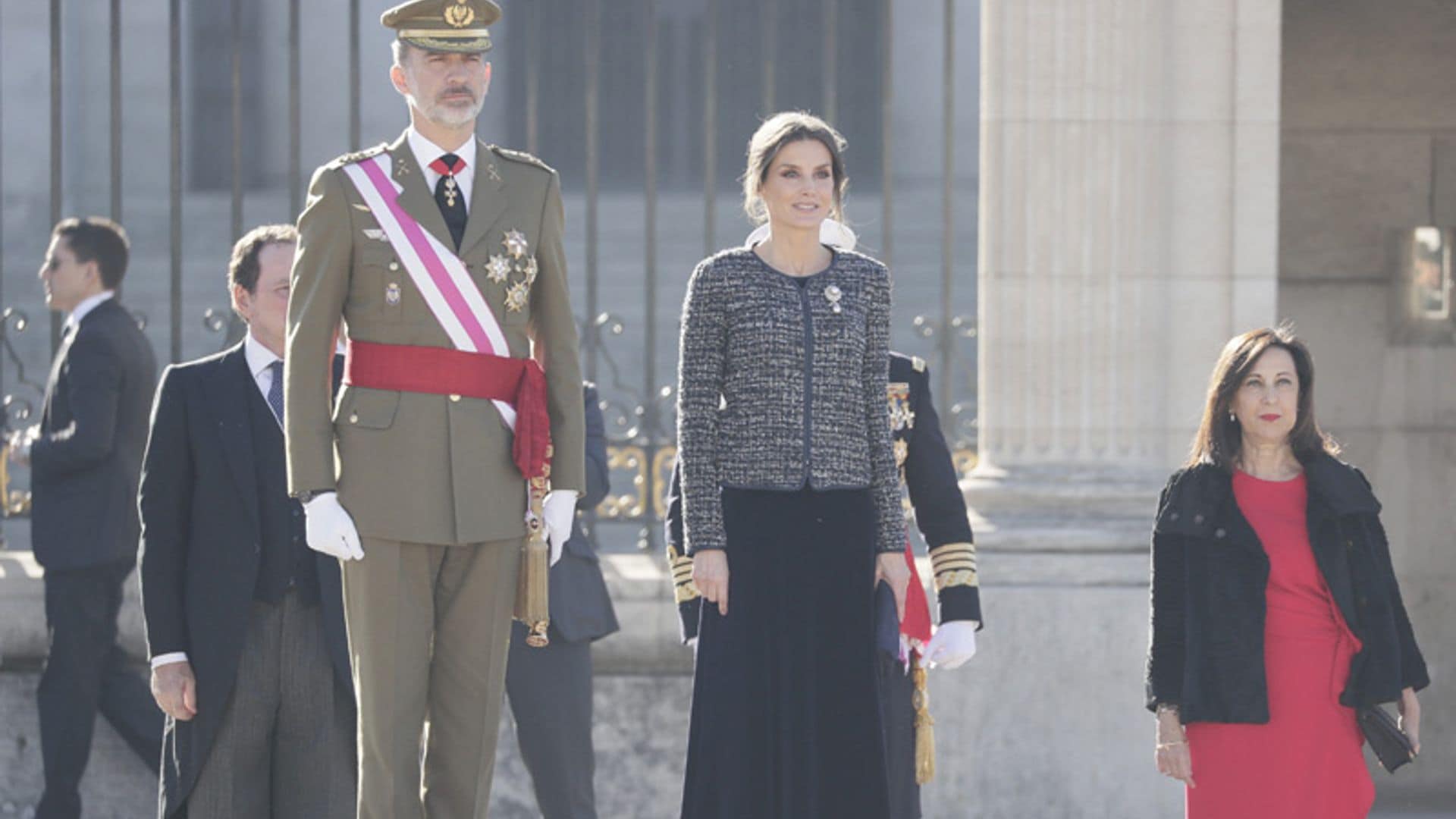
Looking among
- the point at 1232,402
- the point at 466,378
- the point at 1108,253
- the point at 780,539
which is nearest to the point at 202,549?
the point at 466,378

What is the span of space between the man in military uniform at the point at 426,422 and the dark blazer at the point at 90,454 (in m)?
2.93

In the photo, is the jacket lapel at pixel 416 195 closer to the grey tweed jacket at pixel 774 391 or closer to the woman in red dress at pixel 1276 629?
the grey tweed jacket at pixel 774 391

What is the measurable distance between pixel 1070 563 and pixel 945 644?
235 cm

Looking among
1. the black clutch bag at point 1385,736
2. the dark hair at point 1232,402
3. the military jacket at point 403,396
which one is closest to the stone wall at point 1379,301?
the dark hair at point 1232,402

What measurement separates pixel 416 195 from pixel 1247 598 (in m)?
2.05

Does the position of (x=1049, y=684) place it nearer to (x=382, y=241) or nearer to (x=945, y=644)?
(x=945, y=644)

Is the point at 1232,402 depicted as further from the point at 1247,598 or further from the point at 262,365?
the point at 262,365

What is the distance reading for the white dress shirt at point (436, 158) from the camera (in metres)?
4.66

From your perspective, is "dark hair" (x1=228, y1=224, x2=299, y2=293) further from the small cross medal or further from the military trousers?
the military trousers

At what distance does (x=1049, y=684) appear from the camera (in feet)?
24.8

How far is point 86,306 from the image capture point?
24.8 feet

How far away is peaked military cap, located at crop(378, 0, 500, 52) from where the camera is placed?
4.62 metres

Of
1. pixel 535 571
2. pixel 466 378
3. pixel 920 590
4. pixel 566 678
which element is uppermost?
pixel 466 378

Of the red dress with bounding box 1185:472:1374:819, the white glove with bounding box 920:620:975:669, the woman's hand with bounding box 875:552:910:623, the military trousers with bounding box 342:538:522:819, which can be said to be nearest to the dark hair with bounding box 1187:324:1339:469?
the red dress with bounding box 1185:472:1374:819
